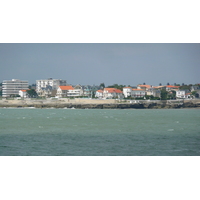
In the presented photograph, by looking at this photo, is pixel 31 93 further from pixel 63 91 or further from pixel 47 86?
pixel 47 86

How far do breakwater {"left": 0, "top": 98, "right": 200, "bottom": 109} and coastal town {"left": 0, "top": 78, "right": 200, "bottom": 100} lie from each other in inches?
19.5

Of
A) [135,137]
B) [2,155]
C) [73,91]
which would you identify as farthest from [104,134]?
[73,91]

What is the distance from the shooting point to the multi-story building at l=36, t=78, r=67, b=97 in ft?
104

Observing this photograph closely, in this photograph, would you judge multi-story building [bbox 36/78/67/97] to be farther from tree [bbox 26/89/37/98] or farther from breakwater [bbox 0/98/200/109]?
breakwater [bbox 0/98/200/109]

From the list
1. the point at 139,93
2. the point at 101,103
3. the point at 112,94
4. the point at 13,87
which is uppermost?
the point at 13,87

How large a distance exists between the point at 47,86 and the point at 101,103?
24.7 ft

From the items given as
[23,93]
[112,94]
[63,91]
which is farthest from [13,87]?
[112,94]

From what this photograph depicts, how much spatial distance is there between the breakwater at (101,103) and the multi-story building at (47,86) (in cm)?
347

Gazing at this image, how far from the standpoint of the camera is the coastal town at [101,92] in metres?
26.4

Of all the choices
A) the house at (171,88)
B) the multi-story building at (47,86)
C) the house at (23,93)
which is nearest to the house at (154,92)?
the house at (171,88)

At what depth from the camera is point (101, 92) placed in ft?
106

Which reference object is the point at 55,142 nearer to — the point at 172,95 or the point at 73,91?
the point at 172,95

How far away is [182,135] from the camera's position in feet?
28.1

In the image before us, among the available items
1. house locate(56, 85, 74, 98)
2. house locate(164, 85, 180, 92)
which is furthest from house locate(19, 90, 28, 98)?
house locate(164, 85, 180, 92)
